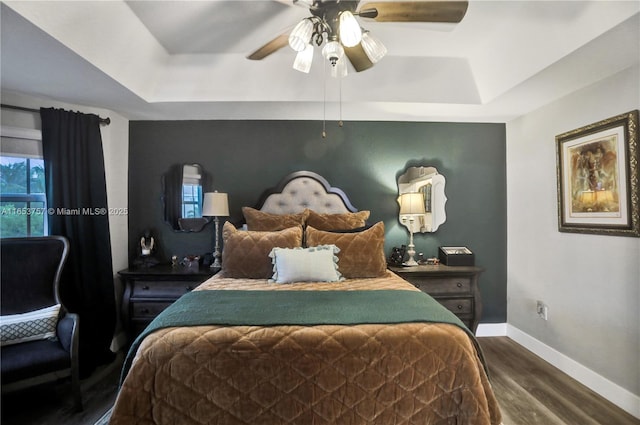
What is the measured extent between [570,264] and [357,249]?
185 cm

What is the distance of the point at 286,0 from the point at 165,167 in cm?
236

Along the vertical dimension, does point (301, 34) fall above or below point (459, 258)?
above

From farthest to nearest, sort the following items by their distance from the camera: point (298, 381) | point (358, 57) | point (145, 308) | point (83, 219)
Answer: point (145, 308) → point (83, 219) → point (358, 57) → point (298, 381)

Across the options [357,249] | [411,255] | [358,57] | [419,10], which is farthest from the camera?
[411,255]

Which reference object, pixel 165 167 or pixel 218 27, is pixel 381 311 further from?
pixel 165 167

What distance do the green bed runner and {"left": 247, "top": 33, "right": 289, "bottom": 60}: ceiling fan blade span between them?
154 centimetres

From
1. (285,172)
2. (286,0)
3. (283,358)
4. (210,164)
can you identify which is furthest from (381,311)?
(210,164)

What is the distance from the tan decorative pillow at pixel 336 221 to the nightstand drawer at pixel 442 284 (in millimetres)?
696

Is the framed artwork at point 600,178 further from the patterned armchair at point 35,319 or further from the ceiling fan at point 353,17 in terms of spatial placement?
the patterned armchair at point 35,319

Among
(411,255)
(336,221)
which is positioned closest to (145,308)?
(336,221)

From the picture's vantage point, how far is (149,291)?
2.64m

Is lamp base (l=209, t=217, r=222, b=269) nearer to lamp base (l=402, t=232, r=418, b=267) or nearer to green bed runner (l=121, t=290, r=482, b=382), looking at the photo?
green bed runner (l=121, t=290, r=482, b=382)

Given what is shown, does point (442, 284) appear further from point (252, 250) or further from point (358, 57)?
point (358, 57)

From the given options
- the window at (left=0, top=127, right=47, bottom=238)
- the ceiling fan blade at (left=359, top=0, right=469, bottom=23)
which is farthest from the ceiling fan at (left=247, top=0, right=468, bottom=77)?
the window at (left=0, top=127, right=47, bottom=238)
